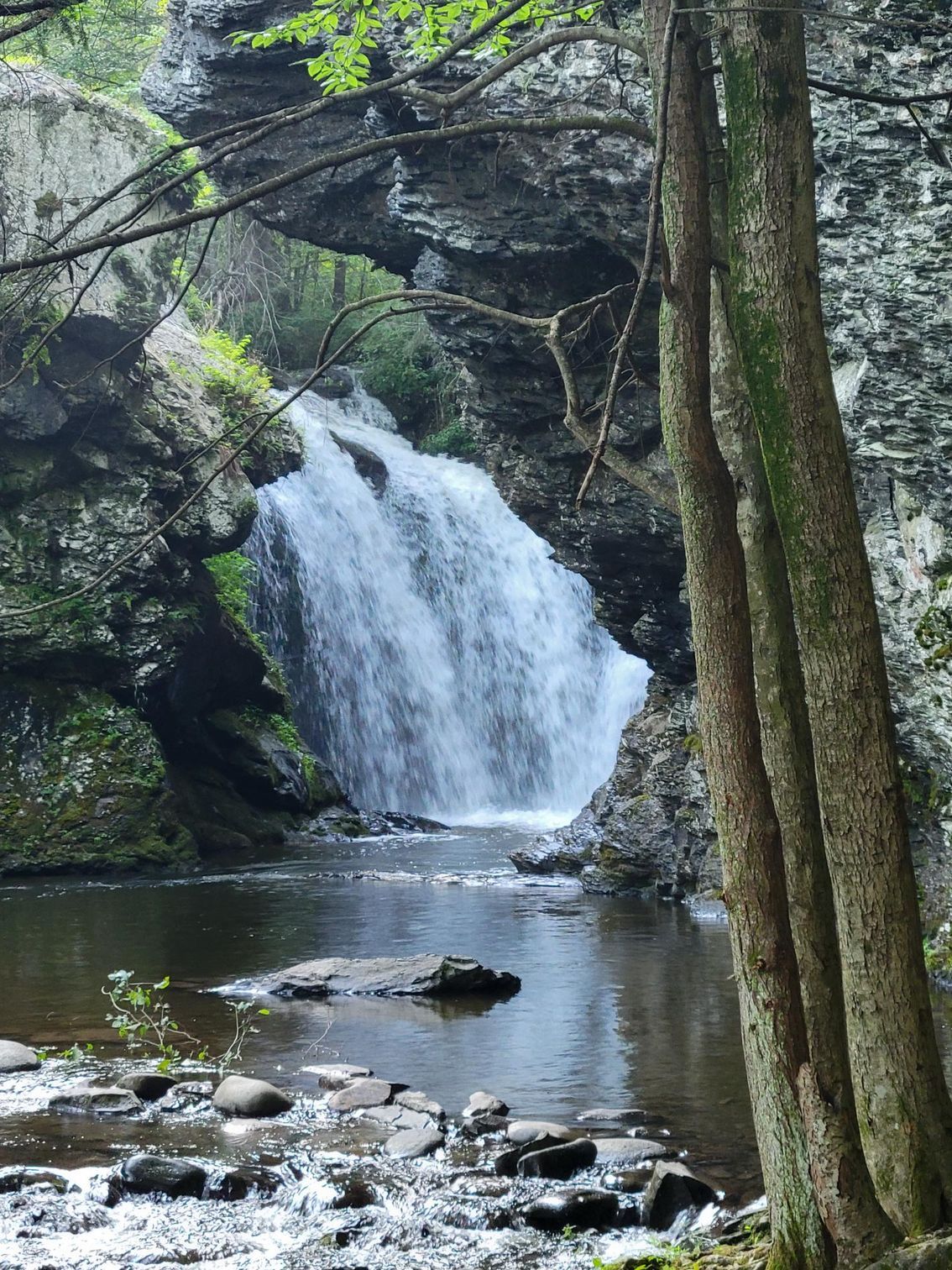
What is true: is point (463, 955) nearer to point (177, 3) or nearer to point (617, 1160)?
point (617, 1160)

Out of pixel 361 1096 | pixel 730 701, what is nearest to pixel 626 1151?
pixel 361 1096

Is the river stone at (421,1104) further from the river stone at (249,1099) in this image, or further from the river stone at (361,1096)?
the river stone at (249,1099)

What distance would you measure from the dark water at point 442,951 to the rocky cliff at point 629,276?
6.54 feet

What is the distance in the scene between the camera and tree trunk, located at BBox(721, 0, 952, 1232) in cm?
342

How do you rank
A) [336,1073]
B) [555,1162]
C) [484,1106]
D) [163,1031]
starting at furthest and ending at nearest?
[163,1031] < [336,1073] < [484,1106] < [555,1162]

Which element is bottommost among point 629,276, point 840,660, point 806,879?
point 806,879

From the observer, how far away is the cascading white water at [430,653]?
73.7 feet

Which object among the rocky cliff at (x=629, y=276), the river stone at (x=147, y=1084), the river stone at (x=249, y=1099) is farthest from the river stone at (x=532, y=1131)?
the rocky cliff at (x=629, y=276)

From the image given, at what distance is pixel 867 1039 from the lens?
345 cm

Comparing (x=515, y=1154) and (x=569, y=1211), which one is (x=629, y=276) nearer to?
(x=515, y=1154)

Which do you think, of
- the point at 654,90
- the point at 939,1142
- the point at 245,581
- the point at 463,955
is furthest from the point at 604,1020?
the point at 245,581

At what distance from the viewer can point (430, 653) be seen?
23406mm

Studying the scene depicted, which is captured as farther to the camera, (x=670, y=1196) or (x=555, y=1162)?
(x=555, y=1162)

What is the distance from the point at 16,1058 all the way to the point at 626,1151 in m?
3.69
